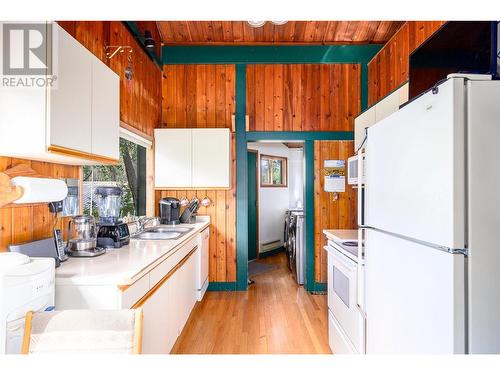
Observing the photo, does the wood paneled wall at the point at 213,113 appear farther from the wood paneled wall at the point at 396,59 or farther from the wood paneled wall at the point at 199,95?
the wood paneled wall at the point at 396,59

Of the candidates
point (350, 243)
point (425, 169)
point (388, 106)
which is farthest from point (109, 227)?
point (388, 106)

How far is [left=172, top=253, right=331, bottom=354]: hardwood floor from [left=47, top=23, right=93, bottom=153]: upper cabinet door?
1687 millimetres

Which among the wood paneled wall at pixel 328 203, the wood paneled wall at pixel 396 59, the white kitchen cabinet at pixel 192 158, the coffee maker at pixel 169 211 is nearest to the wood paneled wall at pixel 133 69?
the white kitchen cabinet at pixel 192 158

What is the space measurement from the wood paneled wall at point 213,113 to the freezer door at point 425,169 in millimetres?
2397

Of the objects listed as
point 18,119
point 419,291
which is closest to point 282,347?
point 419,291

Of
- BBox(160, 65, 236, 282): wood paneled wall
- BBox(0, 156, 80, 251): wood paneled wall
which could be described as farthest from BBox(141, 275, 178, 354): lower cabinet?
BBox(160, 65, 236, 282): wood paneled wall

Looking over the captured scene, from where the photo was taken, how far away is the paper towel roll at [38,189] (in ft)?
3.94

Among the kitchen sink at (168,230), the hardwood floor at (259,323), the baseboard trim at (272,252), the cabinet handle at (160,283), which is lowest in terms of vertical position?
the hardwood floor at (259,323)

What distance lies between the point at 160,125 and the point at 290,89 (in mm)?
1739

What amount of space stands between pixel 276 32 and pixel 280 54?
26 centimetres

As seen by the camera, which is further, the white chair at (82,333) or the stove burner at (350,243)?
the stove burner at (350,243)

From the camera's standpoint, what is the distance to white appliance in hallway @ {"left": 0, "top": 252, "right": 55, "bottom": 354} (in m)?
0.93

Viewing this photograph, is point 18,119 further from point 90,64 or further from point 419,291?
point 419,291

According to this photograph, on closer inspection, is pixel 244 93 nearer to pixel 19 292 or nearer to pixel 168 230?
pixel 168 230
